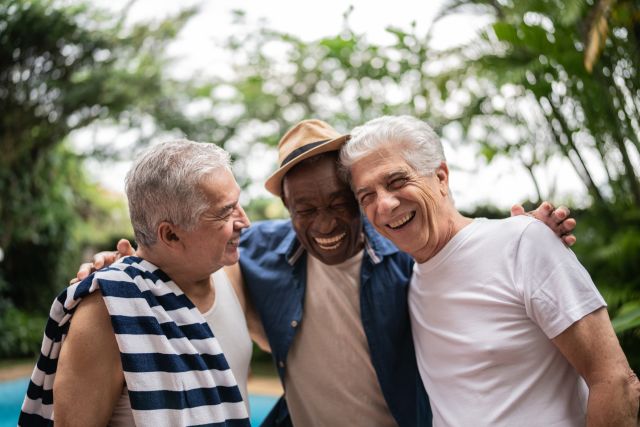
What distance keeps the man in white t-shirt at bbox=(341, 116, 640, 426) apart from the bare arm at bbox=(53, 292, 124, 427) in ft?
2.80

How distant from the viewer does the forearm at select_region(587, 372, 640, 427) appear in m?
1.43

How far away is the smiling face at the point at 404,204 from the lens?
1.76m

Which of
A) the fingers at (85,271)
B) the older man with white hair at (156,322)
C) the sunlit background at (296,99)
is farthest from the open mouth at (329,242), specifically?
the sunlit background at (296,99)

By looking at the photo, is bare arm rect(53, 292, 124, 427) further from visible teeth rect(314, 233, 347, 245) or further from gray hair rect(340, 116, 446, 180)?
gray hair rect(340, 116, 446, 180)

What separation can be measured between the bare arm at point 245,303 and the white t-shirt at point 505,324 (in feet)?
2.40

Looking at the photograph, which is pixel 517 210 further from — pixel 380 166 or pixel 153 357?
pixel 153 357

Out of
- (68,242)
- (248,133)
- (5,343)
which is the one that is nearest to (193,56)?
(248,133)

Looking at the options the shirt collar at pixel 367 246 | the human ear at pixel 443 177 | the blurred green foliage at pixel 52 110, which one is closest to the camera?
the human ear at pixel 443 177

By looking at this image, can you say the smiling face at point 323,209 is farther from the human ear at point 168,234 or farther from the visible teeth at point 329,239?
the human ear at point 168,234

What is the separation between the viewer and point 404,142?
1803 mm

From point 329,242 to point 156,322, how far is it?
72cm

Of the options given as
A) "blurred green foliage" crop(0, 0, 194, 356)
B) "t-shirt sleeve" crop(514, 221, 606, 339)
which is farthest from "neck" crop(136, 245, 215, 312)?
"blurred green foliage" crop(0, 0, 194, 356)

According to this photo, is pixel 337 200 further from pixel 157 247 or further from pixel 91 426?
pixel 91 426

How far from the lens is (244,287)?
221 cm
